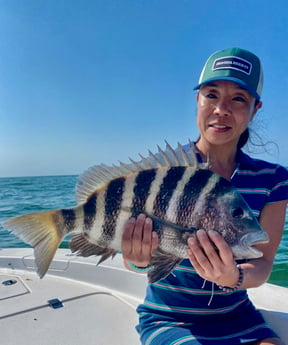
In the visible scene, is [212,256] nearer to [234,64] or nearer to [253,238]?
[253,238]

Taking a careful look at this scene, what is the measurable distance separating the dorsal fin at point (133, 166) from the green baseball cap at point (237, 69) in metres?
0.42

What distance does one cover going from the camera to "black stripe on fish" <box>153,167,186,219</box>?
1250 mm

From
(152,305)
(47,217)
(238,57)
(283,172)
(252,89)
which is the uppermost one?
(238,57)

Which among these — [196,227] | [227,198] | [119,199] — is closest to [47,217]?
[119,199]

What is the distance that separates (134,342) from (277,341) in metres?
→ 0.86

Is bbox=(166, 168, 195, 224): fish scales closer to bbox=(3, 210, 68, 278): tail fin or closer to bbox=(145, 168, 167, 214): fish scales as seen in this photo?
bbox=(145, 168, 167, 214): fish scales

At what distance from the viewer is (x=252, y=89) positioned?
5.01 ft

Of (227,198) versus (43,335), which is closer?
(227,198)

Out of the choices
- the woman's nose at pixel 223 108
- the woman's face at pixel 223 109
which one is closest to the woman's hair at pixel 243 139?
the woman's face at pixel 223 109

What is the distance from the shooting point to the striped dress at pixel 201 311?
1.43m

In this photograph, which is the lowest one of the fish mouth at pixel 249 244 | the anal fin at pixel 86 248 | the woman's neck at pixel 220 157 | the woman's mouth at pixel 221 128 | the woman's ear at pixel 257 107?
the anal fin at pixel 86 248

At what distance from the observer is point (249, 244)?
1191 mm

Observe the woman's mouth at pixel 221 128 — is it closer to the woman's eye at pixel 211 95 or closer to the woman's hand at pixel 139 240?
the woman's eye at pixel 211 95

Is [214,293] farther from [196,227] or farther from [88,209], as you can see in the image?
[88,209]
